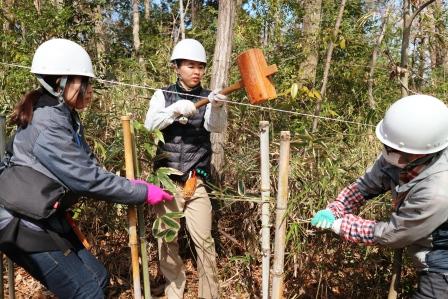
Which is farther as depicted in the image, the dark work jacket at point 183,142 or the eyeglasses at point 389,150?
the dark work jacket at point 183,142

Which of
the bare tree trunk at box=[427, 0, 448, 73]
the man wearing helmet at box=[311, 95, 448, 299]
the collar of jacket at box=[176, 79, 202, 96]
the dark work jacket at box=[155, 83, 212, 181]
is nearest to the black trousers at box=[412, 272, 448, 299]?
the man wearing helmet at box=[311, 95, 448, 299]

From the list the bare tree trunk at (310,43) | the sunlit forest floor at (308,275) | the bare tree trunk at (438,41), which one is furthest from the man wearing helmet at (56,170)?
the bare tree trunk at (438,41)

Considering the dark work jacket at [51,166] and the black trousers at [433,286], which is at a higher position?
the dark work jacket at [51,166]

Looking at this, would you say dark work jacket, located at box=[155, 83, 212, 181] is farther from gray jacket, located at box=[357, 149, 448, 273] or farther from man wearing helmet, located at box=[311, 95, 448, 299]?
gray jacket, located at box=[357, 149, 448, 273]

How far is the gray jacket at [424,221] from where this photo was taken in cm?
174

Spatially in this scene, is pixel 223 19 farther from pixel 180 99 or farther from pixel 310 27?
pixel 310 27

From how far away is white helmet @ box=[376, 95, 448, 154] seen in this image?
1.77m

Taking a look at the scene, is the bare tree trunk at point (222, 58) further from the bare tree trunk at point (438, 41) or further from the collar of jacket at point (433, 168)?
the bare tree trunk at point (438, 41)

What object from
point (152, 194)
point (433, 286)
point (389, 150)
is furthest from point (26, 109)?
point (433, 286)

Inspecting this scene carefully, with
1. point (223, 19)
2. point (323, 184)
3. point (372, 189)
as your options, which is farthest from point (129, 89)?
Answer: point (372, 189)

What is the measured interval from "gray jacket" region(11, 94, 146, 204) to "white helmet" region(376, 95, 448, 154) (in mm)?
1335

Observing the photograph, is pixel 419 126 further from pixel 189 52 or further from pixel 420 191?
pixel 189 52

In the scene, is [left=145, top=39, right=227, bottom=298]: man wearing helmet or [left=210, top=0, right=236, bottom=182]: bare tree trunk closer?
[left=145, top=39, right=227, bottom=298]: man wearing helmet

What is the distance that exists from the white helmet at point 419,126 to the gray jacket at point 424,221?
3.9 inches
